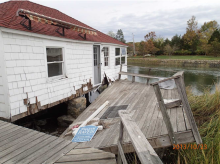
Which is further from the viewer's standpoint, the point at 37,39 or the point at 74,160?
the point at 37,39

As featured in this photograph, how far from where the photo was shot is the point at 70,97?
709 cm

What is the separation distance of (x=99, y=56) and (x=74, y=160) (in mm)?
7454

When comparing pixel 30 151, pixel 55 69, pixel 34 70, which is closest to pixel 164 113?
pixel 30 151

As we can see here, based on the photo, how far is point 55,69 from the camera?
6395mm

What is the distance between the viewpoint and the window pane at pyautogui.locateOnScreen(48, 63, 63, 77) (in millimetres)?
6117

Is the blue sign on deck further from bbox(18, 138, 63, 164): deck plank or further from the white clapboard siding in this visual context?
the white clapboard siding

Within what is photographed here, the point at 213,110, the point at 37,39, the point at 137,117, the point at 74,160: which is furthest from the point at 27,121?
the point at 213,110

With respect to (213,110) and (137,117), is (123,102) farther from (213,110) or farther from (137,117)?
(213,110)

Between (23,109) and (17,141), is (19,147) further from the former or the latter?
(23,109)

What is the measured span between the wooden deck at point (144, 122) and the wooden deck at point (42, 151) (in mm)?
269

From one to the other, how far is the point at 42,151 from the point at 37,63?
343 centimetres

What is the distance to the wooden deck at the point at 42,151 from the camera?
254 cm

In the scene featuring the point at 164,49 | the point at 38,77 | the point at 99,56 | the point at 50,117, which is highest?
the point at 164,49

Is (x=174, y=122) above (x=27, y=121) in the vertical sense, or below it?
above
